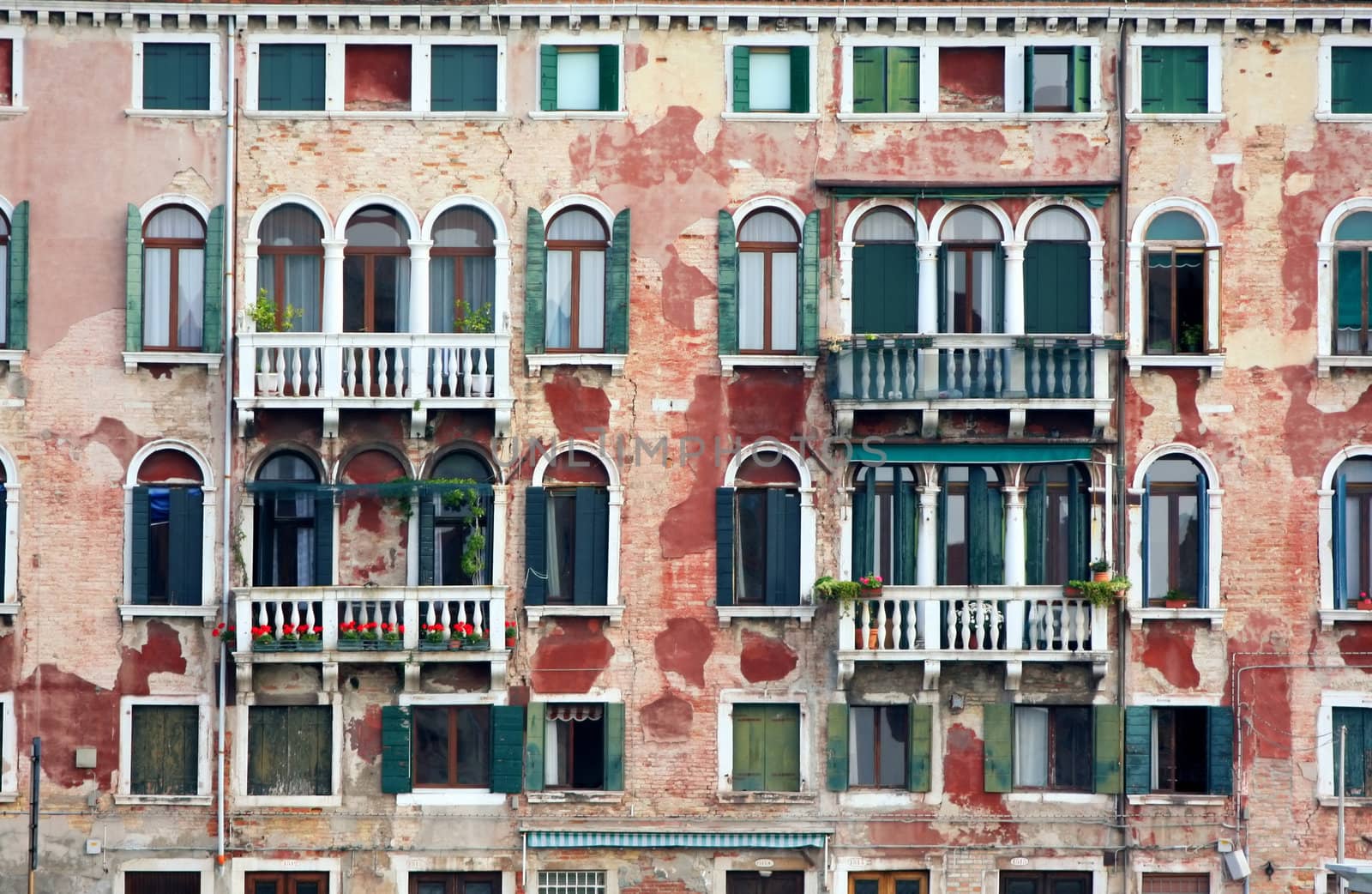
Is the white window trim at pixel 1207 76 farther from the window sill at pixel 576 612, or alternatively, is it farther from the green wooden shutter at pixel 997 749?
the window sill at pixel 576 612

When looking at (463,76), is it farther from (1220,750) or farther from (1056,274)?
(1220,750)

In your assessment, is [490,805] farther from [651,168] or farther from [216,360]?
[651,168]

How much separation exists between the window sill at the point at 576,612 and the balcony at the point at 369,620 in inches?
26.8

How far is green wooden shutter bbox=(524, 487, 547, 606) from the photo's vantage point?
32719mm

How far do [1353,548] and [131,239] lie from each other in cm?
1982

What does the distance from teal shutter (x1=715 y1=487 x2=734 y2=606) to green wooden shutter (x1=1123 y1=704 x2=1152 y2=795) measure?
6503mm

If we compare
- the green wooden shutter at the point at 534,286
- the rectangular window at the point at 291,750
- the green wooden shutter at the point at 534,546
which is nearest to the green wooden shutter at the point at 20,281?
the rectangular window at the point at 291,750

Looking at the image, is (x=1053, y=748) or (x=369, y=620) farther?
(x=1053, y=748)

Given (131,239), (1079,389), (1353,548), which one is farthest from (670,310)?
(1353,548)

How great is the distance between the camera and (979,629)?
32.3m

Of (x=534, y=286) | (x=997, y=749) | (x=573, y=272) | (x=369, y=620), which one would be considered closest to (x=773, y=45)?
(x=573, y=272)

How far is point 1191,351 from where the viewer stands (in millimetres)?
32969

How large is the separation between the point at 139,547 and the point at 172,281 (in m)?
4.25

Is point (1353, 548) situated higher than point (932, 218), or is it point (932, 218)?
point (932, 218)
